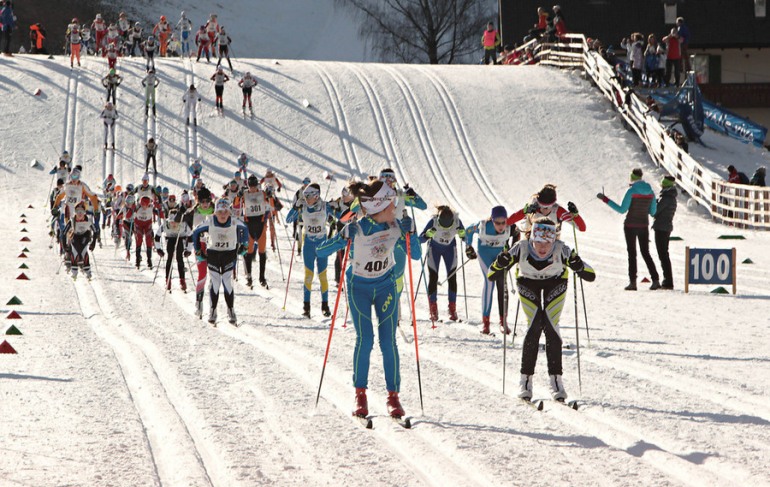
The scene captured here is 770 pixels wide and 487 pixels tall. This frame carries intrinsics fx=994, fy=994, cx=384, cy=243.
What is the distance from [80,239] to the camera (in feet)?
59.0

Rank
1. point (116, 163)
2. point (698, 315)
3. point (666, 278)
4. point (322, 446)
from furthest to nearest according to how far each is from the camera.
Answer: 1. point (116, 163)
2. point (666, 278)
3. point (698, 315)
4. point (322, 446)

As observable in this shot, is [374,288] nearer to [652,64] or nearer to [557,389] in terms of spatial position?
[557,389]

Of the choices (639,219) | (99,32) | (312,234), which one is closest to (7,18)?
(99,32)

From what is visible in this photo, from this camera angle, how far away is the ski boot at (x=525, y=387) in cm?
834

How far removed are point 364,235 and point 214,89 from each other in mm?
32995

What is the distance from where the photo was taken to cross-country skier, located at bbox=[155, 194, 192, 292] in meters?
16.6

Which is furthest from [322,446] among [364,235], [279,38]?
[279,38]

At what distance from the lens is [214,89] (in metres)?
39.6

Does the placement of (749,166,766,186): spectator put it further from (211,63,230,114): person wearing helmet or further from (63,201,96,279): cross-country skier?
(211,63,230,114): person wearing helmet

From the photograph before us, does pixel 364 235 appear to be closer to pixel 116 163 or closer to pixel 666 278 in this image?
pixel 666 278

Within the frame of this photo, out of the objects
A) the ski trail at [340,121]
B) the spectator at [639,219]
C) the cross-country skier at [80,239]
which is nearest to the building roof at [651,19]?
the ski trail at [340,121]

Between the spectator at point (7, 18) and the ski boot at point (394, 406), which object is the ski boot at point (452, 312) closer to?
the ski boot at point (394, 406)

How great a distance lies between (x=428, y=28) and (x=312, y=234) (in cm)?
4891

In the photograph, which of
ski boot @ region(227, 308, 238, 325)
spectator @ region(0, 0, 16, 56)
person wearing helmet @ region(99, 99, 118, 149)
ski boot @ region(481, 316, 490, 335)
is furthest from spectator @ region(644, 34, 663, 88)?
ski boot @ region(227, 308, 238, 325)
